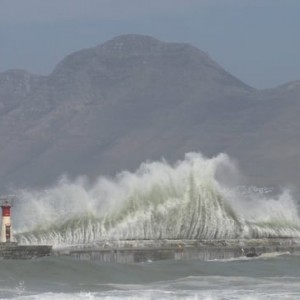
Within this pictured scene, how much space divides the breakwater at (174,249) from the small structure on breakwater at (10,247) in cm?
97

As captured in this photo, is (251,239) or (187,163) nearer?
(251,239)

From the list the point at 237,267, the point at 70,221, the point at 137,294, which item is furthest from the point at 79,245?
the point at 137,294

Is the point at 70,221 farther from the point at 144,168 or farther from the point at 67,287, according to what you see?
A: the point at 67,287

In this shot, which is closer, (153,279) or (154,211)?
(153,279)

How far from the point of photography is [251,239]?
Answer: 165ft

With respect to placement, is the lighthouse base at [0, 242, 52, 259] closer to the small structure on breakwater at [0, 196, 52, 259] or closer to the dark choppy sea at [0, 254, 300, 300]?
the small structure on breakwater at [0, 196, 52, 259]

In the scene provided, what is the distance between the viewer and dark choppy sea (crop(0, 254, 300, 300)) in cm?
3806

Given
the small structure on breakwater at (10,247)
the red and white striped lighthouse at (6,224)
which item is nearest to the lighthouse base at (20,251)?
the small structure on breakwater at (10,247)

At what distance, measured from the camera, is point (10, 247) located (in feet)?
146

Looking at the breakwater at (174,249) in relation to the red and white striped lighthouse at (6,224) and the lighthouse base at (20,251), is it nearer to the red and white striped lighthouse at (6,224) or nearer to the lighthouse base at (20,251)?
the lighthouse base at (20,251)

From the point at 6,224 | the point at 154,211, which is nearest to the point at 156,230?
the point at 154,211

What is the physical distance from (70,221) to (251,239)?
22.6 ft

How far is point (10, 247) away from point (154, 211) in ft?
26.0

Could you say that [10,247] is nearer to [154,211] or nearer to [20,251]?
[20,251]
